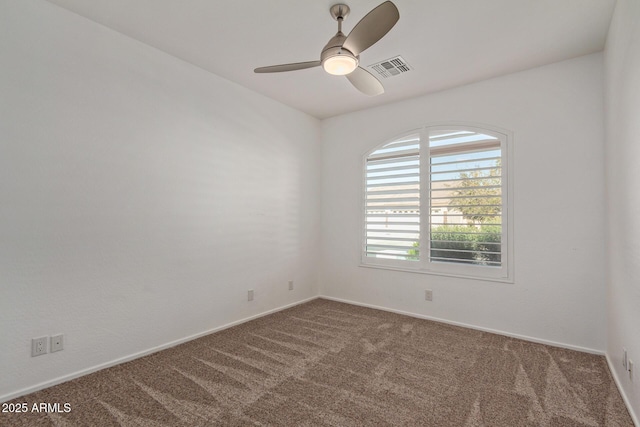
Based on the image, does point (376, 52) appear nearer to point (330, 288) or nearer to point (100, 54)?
point (100, 54)

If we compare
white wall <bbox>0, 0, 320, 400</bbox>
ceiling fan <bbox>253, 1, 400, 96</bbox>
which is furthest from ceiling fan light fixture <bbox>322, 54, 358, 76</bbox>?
white wall <bbox>0, 0, 320, 400</bbox>

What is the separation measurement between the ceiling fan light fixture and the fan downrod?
0.42 metres

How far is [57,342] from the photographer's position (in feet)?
7.52

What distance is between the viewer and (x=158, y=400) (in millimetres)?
2092

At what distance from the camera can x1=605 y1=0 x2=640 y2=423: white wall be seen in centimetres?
180

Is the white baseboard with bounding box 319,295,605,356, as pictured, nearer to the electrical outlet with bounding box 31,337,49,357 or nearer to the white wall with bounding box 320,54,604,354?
the white wall with bounding box 320,54,604,354

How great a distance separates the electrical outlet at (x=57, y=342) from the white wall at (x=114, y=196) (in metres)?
0.04

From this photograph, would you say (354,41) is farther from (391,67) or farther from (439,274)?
(439,274)

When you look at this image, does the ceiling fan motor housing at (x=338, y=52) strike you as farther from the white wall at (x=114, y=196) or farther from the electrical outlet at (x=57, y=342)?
the electrical outlet at (x=57, y=342)

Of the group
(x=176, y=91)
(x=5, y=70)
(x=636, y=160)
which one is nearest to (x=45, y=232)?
(x=5, y=70)

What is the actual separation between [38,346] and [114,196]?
1171 millimetres

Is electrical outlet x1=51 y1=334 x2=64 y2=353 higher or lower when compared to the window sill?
lower

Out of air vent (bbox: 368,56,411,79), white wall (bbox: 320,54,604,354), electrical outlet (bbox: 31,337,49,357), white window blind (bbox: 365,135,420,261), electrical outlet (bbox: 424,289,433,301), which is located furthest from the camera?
white window blind (bbox: 365,135,420,261)

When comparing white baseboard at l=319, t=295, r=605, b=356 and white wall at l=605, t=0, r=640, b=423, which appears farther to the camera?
white baseboard at l=319, t=295, r=605, b=356
